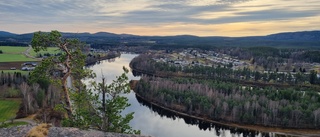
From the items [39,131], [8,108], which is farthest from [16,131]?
[8,108]

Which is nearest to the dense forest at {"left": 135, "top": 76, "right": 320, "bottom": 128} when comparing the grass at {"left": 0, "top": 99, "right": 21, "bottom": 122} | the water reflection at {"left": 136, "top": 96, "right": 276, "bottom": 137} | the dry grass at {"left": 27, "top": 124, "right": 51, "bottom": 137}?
the water reflection at {"left": 136, "top": 96, "right": 276, "bottom": 137}

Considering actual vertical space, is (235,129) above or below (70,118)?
below

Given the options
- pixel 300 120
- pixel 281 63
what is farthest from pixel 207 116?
pixel 281 63

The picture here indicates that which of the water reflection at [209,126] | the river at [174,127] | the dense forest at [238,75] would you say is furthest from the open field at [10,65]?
the water reflection at [209,126]

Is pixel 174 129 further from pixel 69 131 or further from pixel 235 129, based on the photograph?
pixel 69 131

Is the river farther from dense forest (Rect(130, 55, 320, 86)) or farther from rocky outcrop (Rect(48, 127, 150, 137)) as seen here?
dense forest (Rect(130, 55, 320, 86))
